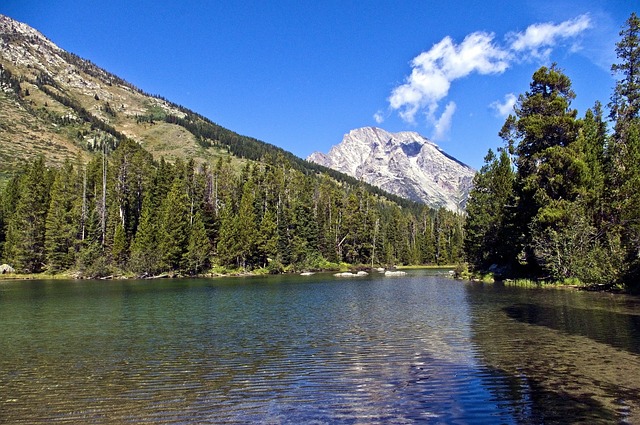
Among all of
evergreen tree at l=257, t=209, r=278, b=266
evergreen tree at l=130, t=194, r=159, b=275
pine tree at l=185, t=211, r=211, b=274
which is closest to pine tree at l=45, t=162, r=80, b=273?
evergreen tree at l=130, t=194, r=159, b=275

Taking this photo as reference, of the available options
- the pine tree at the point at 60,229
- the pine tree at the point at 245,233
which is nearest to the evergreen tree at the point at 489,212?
the pine tree at the point at 245,233

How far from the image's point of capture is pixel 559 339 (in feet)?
61.5

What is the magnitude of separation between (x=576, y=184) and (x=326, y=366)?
1660 inches

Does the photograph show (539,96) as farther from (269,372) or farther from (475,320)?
(269,372)

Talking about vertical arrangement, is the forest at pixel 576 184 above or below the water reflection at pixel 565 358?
above

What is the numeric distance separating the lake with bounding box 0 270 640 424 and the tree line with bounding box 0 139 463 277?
177ft

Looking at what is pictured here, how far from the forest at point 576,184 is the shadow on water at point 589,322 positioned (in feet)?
47.9

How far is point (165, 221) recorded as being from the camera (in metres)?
82.6

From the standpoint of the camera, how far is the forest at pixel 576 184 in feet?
135

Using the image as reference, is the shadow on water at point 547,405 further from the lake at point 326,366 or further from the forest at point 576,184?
the forest at point 576,184

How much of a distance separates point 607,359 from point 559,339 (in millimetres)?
3911

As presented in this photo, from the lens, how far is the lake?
1044cm

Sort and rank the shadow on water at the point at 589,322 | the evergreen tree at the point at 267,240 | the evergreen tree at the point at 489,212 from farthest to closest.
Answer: the evergreen tree at the point at 267,240, the evergreen tree at the point at 489,212, the shadow on water at the point at 589,322

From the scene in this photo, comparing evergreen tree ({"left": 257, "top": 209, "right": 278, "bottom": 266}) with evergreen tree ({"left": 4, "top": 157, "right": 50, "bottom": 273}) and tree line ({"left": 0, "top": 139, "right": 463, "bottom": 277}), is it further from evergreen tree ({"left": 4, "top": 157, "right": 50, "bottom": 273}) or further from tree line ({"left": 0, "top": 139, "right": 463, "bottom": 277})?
evergreen tree ({"left": 4, "top": 157, "right": 50, "bottom": 273})
